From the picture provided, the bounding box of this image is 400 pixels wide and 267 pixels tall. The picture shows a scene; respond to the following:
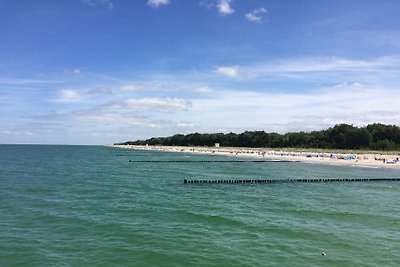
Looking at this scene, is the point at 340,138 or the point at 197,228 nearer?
the point at 197,228

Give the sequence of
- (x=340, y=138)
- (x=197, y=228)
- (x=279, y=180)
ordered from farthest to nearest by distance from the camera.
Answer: (x=340, y=138) < (x=279, y=180) < (x=197, y=228)

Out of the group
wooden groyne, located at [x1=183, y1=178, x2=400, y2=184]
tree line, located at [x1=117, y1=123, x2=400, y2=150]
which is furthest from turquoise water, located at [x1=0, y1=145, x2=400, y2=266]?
tree line, located at [x1=117, y1=123, x2=400, y2=150]

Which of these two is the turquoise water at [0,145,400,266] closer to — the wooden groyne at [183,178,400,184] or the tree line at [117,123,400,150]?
the wooden groyne at [183,178,400,184]

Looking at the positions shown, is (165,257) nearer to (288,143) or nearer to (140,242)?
(140,242)

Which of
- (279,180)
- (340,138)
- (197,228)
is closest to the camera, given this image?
(197,228)

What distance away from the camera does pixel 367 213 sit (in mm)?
26969

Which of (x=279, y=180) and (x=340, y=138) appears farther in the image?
(x=340, y=138)

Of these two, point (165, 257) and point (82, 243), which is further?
point (82, 243)

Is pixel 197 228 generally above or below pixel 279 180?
below

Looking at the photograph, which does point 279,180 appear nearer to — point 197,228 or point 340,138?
point 197,228

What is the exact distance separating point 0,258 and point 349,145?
12037 centimetres

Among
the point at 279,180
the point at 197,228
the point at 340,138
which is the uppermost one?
the point at 340,138

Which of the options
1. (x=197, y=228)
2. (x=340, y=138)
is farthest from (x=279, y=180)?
(x=340, y=138)

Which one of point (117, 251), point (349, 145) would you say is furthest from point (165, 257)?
point (349, 145)
